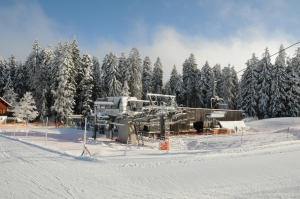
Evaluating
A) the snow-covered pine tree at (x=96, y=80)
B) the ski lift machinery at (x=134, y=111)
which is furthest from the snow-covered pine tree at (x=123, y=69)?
the ski lift machinery at (x=134, y=111)

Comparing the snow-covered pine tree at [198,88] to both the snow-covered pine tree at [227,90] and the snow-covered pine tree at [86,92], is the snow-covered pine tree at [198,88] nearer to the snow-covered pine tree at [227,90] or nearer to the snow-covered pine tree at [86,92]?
the snow-covered pine tree at [227,90]

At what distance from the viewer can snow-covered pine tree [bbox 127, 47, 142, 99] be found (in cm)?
4884

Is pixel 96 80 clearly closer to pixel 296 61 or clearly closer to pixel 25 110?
pixel 25 110

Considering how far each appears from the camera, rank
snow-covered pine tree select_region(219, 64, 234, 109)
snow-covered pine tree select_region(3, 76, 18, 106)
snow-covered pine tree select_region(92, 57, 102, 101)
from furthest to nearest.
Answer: snow-covered pine tree select_region(219, 64, 234, 109)
snow-covered pine tree select_region(92, 57, 102, 101)
snow-covered pine tree select_region(3, 76, 18, 106)

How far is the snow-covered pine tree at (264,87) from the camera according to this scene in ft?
150

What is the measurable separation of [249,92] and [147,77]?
23.6 meters

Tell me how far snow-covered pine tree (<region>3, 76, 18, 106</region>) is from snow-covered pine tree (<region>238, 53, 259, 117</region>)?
46549mm

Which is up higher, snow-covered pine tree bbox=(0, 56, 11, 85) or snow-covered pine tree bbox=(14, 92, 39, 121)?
snow-covered pine tree bbox=(0, 56, 11, 85)

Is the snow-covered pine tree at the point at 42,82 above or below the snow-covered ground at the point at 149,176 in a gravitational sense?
above

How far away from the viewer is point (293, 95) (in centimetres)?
4422

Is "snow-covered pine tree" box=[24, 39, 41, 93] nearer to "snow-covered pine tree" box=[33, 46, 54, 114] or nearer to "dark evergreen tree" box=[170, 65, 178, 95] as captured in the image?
"snow-covered pine tree" box=[33, 46, 54, 114]

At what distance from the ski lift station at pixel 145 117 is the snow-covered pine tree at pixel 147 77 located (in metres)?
24.8

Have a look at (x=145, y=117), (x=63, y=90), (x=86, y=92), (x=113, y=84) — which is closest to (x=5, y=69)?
(x=63, y=90)

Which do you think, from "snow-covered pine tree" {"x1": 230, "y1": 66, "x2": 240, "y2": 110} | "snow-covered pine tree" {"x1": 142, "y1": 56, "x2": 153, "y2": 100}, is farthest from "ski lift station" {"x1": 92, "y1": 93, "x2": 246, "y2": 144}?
"snow-covered pine tree" {"x1": 142, "y1": 56, "x2": 153, "y2": 100}
